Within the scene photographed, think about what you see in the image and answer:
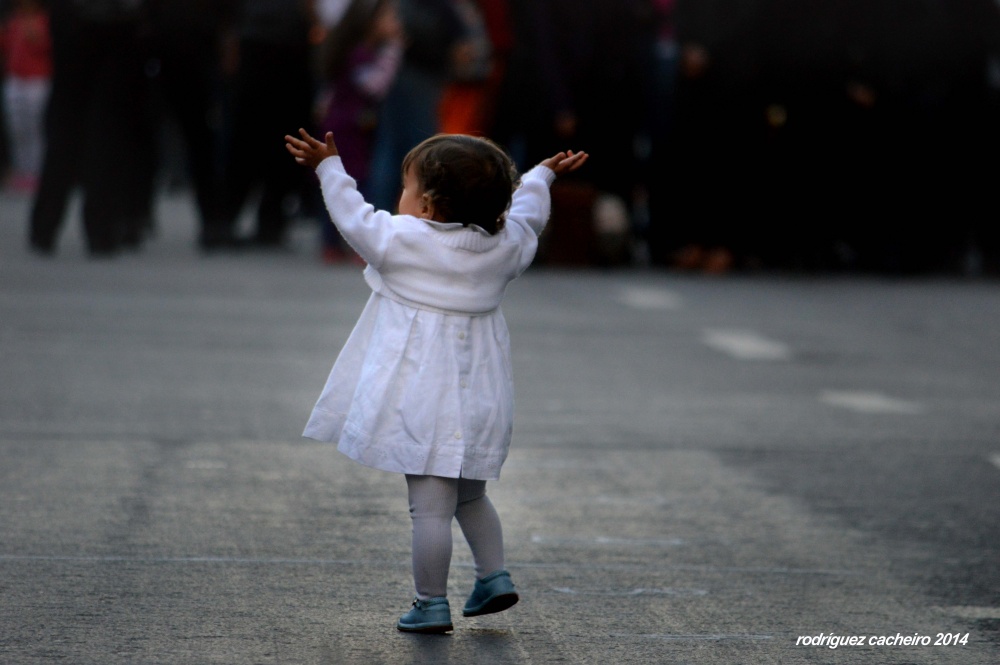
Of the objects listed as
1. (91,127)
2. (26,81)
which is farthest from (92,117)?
(26,81)

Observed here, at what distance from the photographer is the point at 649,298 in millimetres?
12773

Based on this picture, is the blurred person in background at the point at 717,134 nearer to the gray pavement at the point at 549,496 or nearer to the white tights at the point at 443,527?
the gray pavement at the point at 549,496

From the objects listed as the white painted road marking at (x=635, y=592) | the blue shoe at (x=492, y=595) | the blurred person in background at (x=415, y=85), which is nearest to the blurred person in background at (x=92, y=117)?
the blurred person in background at (x=415, y=85)

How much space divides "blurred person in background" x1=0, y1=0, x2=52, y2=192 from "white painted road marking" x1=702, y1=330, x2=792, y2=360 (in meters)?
13.6

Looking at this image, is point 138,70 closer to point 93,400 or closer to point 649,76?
point 649,76

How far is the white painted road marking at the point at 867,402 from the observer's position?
27.2ft

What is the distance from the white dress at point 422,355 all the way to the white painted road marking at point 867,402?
3.94 metres

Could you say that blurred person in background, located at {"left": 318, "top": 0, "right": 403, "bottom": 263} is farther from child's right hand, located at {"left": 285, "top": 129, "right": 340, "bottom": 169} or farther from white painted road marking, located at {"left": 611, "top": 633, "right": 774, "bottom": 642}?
white painted road marking, located at {"left": 611, "top": 633, "right": 774, "bottom": 642}

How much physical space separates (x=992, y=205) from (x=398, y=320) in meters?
11.5

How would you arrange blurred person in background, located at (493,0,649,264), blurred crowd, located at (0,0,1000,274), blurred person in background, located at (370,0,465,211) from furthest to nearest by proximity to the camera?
blurred person in background, located at (493,0,649,264) → blurred crowd, located at (0,0,1000,274) → blurred person in background, located at (370,0,465,211)

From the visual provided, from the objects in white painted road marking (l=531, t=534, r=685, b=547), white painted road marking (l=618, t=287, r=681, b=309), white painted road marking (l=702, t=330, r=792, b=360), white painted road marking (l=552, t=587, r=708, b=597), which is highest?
white painted road marking (l=552, t=587, r=708, b=597)

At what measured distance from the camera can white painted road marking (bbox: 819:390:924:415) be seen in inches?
327

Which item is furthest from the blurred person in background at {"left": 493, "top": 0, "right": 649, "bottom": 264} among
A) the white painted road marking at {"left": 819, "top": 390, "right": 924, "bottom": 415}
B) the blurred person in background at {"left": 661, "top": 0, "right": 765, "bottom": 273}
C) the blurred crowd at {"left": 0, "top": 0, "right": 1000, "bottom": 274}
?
the white painted road marking at {"left": 819, "top": 390, "right": 924, "bottom": 415}

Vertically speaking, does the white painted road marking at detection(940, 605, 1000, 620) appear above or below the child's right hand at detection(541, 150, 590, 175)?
below
